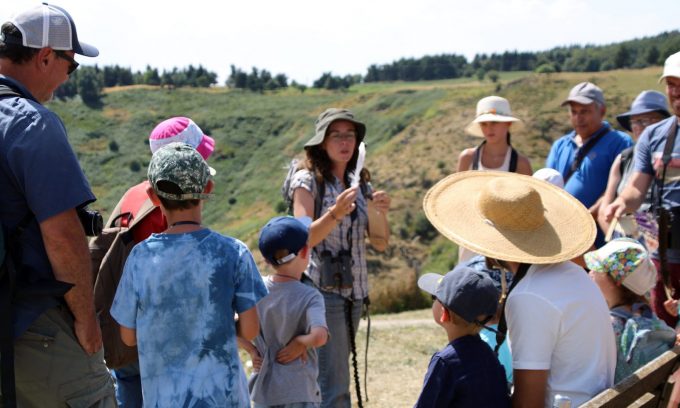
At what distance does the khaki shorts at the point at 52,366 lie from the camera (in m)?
2.43

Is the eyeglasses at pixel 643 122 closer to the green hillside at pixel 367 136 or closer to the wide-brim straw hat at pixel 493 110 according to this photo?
the wide-brim straw hat at pixel 493 110

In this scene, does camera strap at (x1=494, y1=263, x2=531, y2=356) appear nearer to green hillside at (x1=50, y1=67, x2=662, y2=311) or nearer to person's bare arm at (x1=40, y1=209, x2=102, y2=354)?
person's bare arm at (x1=40, y1=209, x2=102, y2=354)

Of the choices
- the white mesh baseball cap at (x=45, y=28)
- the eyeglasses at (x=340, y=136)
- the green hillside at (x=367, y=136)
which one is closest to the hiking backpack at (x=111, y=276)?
the white mesh baseball cap at (x=45, y=28)

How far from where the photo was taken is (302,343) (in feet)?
9.83

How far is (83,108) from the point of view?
281 feet

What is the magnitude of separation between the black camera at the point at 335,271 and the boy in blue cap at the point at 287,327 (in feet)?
1.98

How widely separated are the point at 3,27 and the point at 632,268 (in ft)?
8.82

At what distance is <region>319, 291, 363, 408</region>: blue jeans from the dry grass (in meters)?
1.70

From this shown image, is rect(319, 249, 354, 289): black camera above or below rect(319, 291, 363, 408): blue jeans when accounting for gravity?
above

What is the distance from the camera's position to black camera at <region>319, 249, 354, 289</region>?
374cm

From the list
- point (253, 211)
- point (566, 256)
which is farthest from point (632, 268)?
point (253, 211)

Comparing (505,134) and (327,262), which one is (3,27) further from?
(505,134)

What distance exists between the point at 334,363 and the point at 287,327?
743mm

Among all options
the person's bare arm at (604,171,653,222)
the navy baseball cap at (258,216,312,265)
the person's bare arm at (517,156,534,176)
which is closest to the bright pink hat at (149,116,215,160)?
the navy baseball cap at (258,216,312,265)
